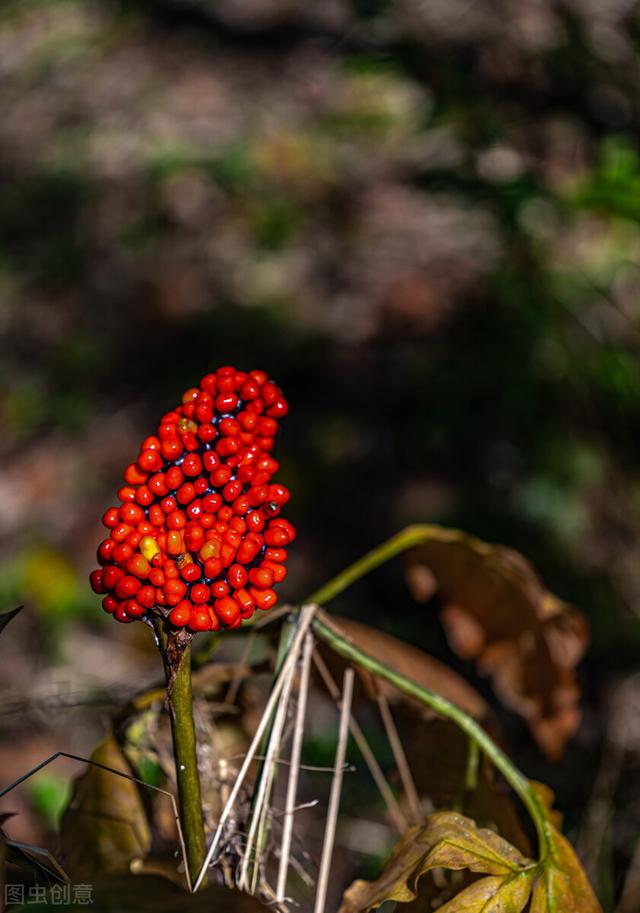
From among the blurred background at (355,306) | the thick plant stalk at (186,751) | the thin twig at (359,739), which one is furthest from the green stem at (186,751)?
the blurred background at (355,306)

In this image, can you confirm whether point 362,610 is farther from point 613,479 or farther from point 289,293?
point 289,293

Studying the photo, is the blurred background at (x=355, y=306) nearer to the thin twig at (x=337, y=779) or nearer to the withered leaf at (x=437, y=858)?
the thin twig at (x=337, y=779)

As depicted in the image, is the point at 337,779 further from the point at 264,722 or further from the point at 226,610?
the point at 226,610

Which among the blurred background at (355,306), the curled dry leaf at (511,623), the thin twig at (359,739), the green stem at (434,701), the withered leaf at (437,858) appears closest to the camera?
the withered leaf at (437,858)

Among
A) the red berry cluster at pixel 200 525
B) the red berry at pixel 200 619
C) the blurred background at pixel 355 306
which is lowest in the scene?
the blurred background at pixel 355 306

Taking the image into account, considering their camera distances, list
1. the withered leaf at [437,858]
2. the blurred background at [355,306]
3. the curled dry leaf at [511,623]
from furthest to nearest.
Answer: the blurred background at [355,306]
the curled dry leaf at [511,623]
the withered leaf at [437,858]

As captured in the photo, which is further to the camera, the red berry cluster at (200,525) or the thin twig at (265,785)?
the thin twig at (265,785)

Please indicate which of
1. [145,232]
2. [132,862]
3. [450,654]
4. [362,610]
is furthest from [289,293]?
[132,862]
